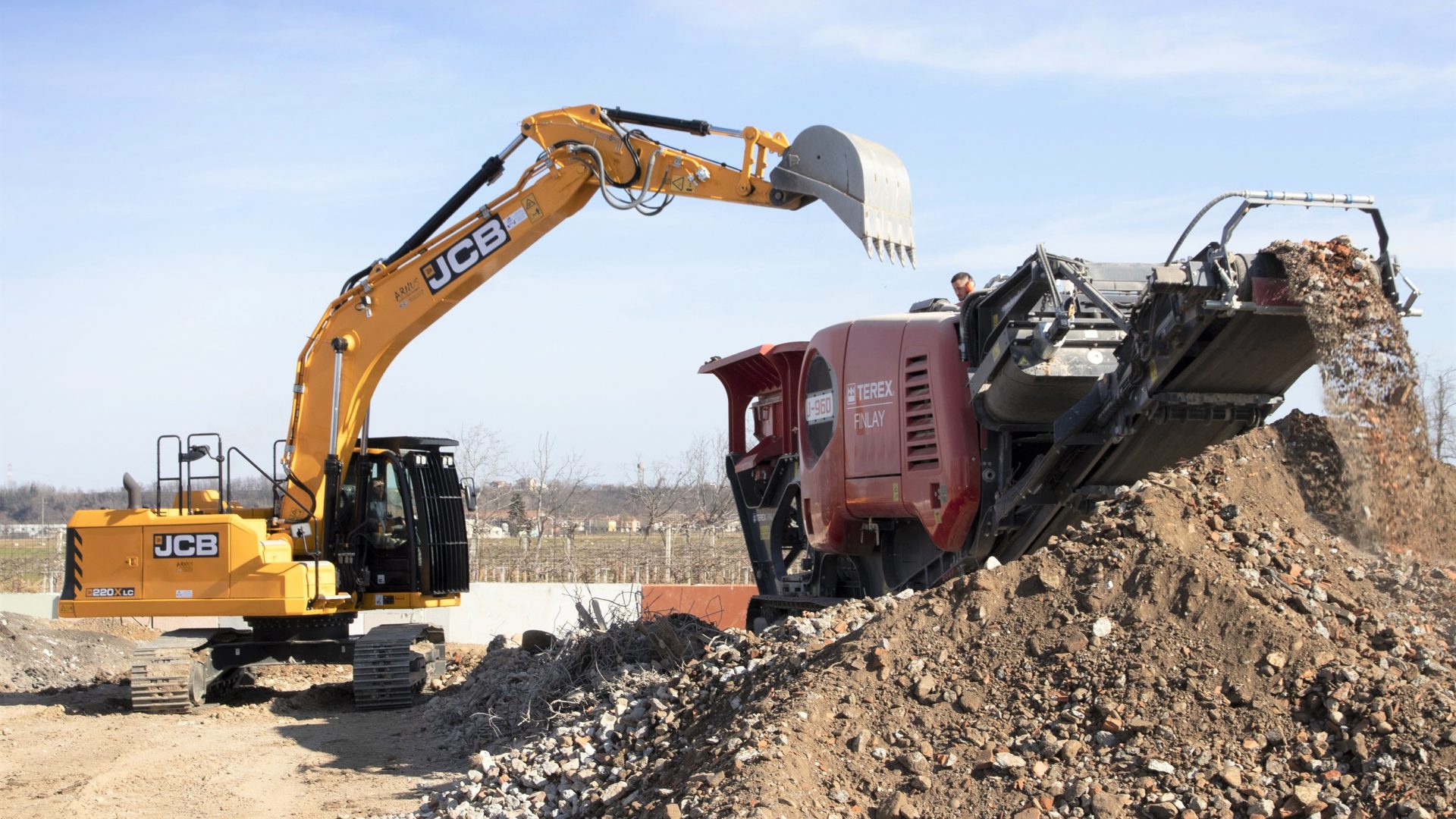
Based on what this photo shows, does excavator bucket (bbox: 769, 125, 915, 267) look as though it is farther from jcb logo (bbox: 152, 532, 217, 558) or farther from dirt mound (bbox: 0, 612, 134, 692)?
dirt mound (bbox: 0, 612, 134, 692)

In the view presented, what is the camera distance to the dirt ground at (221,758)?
26.1 feet

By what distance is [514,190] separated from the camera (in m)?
11.7

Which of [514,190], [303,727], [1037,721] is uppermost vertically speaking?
[514,190]

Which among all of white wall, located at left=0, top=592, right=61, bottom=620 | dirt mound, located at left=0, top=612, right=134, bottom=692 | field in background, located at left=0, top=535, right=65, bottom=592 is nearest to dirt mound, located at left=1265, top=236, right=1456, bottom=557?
dirt mound, located at left=0, top=612, right=134, bottom=692

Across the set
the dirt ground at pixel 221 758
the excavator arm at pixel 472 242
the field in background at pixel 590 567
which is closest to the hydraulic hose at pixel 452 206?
the excavator arm at pixel 472 242

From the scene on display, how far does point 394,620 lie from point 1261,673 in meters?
13.5

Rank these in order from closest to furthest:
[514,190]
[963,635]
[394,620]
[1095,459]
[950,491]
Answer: [963,635] < [1095,459] < [950,491] < [514,190] < [394,620]

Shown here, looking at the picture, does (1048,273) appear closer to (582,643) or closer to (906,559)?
(906,559)

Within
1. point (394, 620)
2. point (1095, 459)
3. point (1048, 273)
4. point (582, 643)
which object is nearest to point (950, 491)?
point (1095, 459)

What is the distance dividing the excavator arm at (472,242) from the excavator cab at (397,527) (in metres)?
0.36

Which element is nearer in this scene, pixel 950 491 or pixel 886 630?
pixel 886 630

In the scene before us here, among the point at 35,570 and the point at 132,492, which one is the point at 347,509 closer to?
the point at 132,492

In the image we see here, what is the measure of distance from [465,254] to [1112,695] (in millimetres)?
7999

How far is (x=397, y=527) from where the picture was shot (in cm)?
1253
